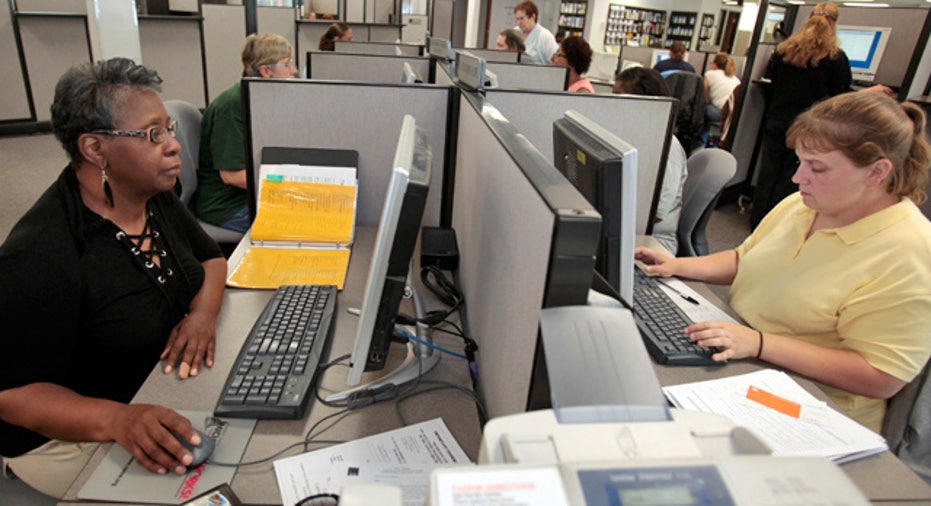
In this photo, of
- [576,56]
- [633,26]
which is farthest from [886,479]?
[633,26]

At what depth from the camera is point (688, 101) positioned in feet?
15.6

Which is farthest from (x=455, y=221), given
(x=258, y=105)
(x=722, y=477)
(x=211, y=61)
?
(x=211, y=61)

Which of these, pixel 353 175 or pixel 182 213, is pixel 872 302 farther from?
pixel 182 213

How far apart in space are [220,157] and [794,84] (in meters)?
3.60

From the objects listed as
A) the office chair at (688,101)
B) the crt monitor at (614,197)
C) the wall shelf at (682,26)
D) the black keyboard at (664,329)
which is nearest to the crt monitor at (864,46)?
the office chair at (688,101)

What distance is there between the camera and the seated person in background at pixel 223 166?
6.97ft

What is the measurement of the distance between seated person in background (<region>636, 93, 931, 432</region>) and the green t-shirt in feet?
5.64

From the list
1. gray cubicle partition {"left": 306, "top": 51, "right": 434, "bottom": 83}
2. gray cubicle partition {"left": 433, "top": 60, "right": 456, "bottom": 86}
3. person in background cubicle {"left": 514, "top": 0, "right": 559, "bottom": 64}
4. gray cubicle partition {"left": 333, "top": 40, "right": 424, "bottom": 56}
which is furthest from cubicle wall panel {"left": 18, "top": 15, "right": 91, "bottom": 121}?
gray cubicle partition {"left": 433, "top": 60, "right": 456, "bottom": 86}

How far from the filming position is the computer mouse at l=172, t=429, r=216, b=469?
0.81 meters

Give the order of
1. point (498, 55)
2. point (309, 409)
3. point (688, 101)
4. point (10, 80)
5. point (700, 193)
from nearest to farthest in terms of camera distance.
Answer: point (309, 409) < point (700, 193) < point (498, 55) < point (10, 80) < point (688, 101)

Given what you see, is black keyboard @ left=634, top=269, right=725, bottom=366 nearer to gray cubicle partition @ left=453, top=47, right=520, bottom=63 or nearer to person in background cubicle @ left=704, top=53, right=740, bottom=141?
gray cubicle partition @ left=453, top=47, right=520, bottom=63

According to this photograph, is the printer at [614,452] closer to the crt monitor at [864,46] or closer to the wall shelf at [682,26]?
the crt monitor at [864,46]

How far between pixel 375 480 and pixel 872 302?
3.27ft

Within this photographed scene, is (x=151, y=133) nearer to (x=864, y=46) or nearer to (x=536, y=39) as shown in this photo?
(x=536, y=39)
